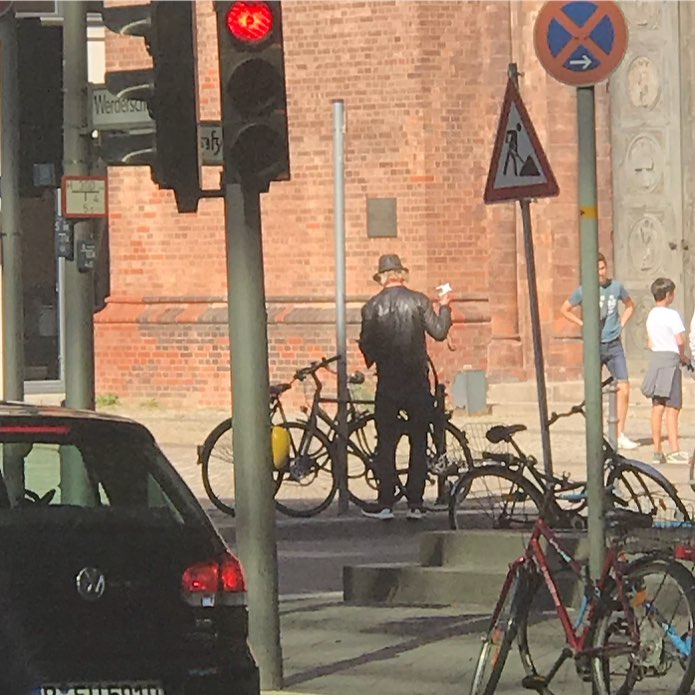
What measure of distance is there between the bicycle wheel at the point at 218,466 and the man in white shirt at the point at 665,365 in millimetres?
4518

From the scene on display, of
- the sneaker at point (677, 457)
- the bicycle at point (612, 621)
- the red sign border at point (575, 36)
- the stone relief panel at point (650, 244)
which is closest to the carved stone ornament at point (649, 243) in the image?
the stone relief panel at point (650, 244)

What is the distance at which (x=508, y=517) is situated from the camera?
43.1 feet

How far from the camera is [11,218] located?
42.2ft

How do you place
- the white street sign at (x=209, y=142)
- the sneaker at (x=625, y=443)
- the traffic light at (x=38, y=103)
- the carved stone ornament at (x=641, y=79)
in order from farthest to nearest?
the carved stone ornament at (x=641, y=79) → the sneaker at (x=625, y=443) → the traffic light at (x=38, y=103) → the white street sign at (x=209, y=142)

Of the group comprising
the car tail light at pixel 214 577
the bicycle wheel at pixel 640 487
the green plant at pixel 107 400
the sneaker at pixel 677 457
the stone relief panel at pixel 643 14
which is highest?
the stone relief panel at pixel 643 14

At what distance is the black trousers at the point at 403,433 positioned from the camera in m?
16.8

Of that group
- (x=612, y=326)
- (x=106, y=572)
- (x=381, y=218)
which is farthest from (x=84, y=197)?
(x=381, y=218)

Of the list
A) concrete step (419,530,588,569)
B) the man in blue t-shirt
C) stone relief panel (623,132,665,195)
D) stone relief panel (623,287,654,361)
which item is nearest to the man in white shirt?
the man in blue t-shirt

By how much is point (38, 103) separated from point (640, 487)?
175 inches

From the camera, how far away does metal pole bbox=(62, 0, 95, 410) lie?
38.5ft

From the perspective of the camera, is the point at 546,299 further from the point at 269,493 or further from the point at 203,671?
the point at 203,671

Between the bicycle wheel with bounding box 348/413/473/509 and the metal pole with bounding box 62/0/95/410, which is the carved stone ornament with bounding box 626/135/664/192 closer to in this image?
the bicycle wheel with bounding box 348/413/473/509

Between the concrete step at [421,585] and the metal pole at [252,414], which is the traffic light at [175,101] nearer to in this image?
the metal pole at [252,414]

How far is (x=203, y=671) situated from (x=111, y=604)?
1.39 feet
